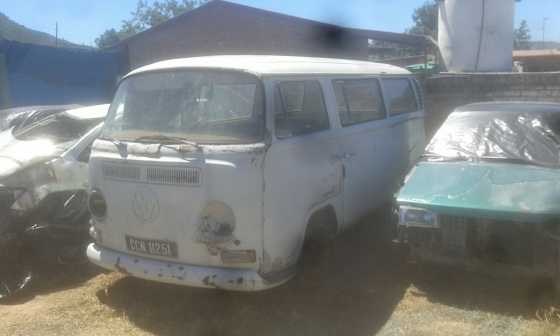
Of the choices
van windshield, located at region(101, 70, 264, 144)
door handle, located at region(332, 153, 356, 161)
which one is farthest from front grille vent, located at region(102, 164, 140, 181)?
door handle, located at region(332, 153, 356, 161)

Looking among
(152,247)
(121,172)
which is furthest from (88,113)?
(152,247)

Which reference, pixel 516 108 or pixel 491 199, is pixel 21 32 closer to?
pixel 516 108

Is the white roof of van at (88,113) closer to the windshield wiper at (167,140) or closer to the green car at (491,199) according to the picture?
the windshield wiper at (167,140)

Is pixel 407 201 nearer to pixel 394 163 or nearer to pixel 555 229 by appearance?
pixel 555 229

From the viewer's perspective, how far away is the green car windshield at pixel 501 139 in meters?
5.09

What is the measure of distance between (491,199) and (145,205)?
9.15 ft

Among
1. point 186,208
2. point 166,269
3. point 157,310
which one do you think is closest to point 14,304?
point 157,310

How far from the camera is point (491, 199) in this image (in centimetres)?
430

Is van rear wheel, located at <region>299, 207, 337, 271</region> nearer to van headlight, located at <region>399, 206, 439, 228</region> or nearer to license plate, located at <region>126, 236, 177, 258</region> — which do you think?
van headlight, located at <region>399, 206, 439, 228</region>

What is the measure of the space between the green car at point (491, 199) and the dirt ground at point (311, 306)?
350 millimetres

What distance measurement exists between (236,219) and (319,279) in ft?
4.68

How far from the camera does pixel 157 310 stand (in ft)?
14.4

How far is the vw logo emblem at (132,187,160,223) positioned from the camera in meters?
4.01

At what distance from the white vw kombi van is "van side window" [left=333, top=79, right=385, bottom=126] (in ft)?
0.13
